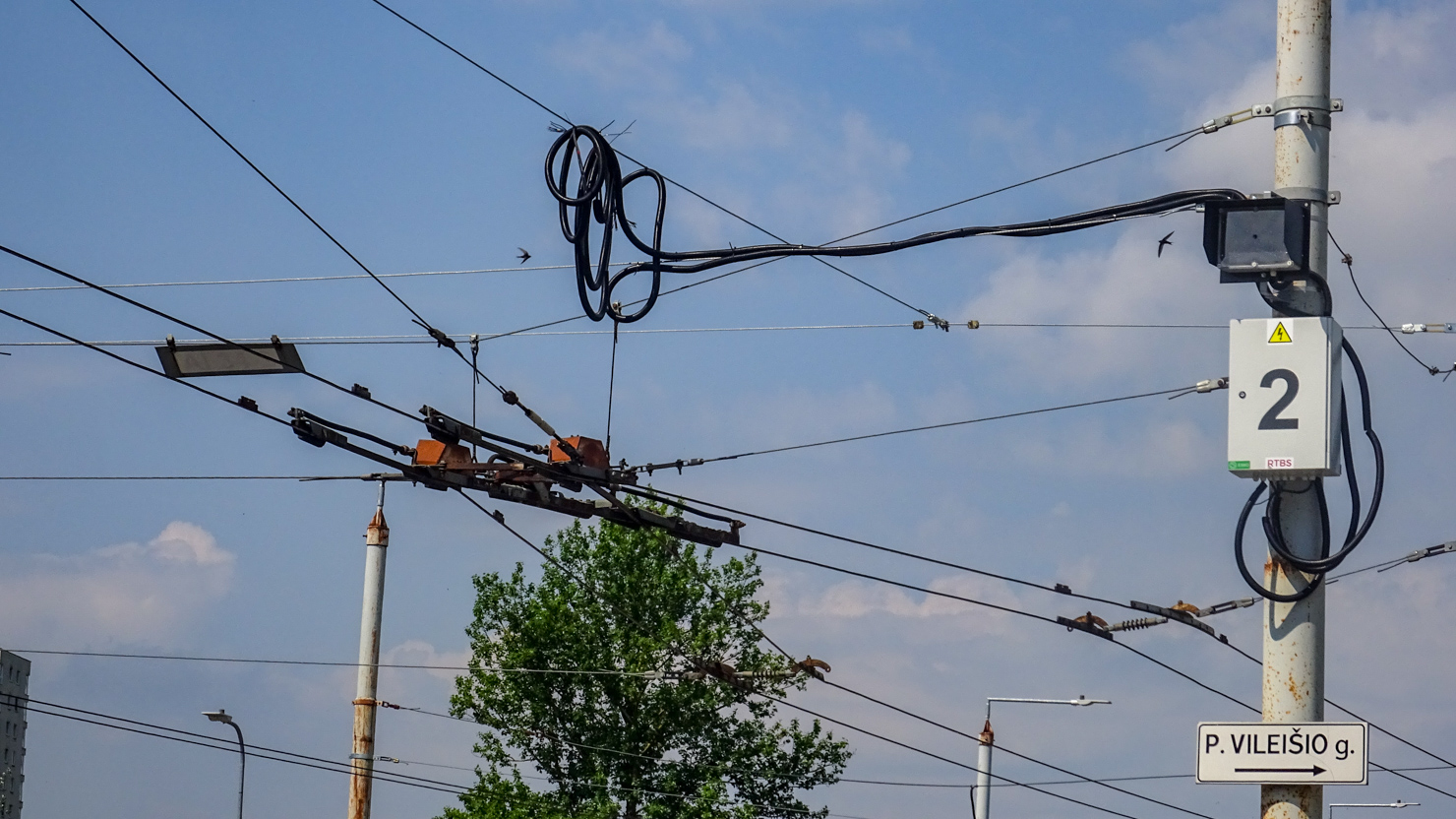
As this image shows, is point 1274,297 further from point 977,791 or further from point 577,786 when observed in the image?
point 577,786

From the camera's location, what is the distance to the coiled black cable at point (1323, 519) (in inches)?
370

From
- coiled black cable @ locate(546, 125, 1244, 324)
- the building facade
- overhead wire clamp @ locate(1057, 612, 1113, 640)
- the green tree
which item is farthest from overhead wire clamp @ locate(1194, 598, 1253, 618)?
the building facade

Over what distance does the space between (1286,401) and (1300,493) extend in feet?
1.78

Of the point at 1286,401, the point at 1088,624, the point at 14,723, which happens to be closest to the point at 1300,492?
the point at 1286,401

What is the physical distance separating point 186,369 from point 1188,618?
967 centimetres

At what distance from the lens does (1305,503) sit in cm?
955

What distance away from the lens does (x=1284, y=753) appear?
9.17 m

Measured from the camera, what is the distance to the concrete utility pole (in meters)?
9.32

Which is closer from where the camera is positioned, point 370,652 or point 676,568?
point 370,652

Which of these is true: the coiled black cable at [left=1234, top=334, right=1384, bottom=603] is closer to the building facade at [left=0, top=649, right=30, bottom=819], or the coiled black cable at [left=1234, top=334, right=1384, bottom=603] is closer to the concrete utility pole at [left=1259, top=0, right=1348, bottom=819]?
the concrete utility pole at [left=1259, top=0, right=1348, bottom=819]

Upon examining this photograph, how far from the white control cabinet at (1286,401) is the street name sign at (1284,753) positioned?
137cm

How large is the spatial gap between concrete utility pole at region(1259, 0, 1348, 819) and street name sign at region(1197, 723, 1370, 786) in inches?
4.5

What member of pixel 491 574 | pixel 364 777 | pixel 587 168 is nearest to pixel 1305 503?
pixel 587 168

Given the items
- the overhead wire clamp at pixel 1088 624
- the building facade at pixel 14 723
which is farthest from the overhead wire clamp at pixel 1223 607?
the building facade at pixel 14 723
